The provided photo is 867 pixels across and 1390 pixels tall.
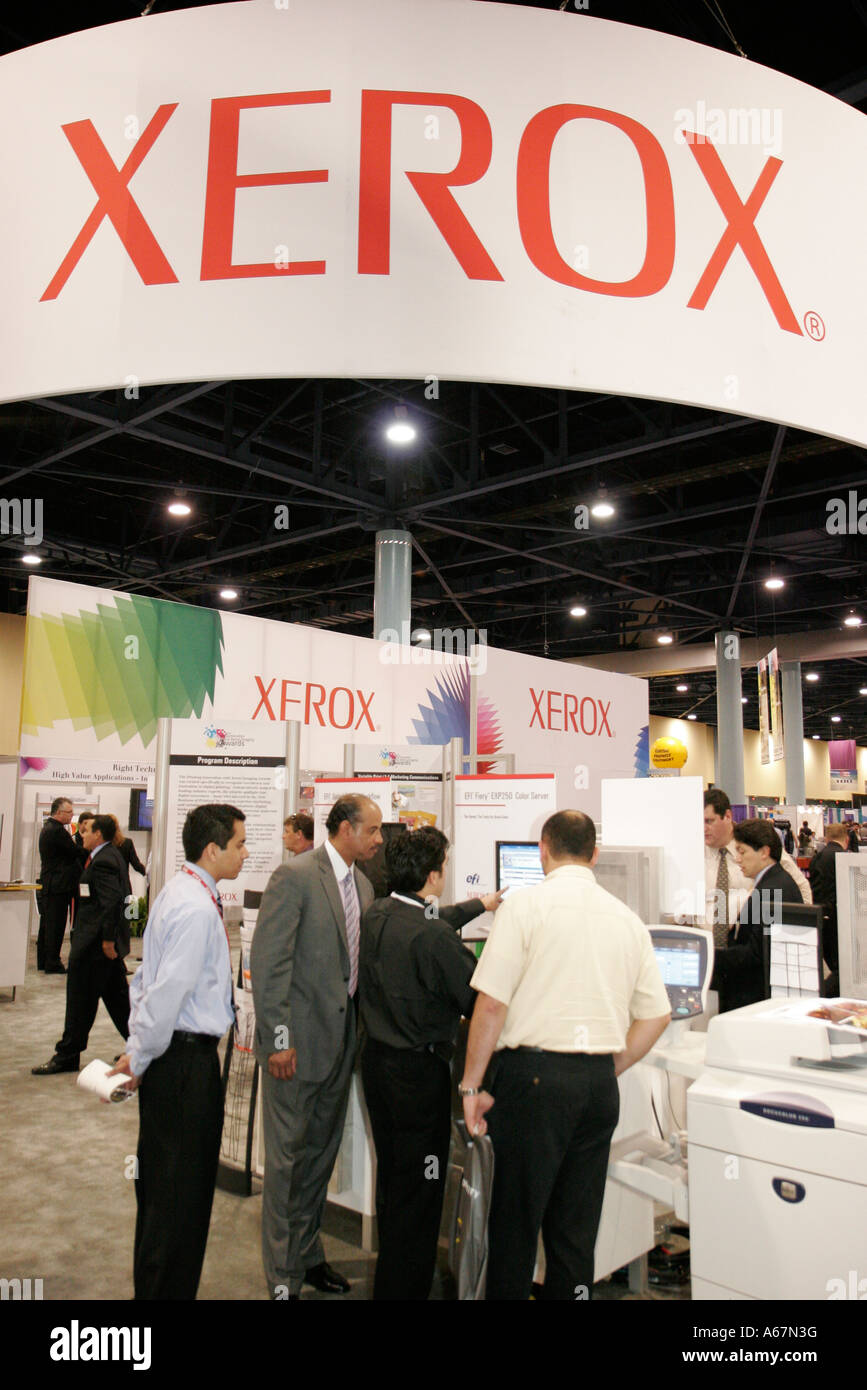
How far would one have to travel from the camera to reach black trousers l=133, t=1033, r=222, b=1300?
2453 millimetres

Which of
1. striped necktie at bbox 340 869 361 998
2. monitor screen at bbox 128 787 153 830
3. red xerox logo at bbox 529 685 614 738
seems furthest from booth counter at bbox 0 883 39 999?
striped necktie at bbox 340 869 361 998

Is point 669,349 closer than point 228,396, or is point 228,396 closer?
point 669,349

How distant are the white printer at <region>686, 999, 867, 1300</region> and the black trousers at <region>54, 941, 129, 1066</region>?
3.97 m

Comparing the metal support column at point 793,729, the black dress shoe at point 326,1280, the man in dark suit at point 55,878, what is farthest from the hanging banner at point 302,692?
the metal support column at point 793,729

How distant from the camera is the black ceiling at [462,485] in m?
7.62

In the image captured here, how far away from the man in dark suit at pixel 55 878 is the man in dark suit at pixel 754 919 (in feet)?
19.3

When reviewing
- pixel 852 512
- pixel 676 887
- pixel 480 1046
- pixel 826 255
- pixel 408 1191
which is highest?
pixel 852 512

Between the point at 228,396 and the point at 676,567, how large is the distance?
8.26 meters

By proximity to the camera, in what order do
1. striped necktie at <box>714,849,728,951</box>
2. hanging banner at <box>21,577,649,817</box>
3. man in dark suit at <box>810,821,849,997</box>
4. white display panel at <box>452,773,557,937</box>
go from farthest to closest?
hanging banner at <box>21,577,649,817</box> < man in dark suit at <box>810,821,849,997</box> < white display panel at <box>452,773,557,937</box> < striped necktie at <box>714,849,728,951</box>

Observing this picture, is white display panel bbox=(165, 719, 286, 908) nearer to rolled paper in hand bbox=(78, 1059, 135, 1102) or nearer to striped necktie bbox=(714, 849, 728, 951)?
rolled paper in hand bbox=(78, 1059, 135, 1102)

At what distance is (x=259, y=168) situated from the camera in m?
1.55

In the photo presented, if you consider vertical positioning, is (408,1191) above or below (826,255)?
below

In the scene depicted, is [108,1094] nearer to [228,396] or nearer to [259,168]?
[259,168]
